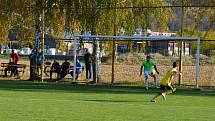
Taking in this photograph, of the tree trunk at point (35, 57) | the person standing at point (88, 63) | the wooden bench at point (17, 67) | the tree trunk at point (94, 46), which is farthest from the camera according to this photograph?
the wooden bench at point (17, 67)

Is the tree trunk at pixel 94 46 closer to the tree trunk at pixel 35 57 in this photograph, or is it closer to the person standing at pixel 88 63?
the person standing at pixel 88 63

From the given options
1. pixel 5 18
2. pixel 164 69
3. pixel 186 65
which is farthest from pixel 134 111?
pixel 164 69

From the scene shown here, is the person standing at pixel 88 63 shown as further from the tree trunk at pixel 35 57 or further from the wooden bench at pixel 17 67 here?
the wooden bench at pixel 17 67

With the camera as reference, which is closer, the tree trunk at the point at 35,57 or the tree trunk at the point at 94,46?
the tree trunk at the point at 94,46

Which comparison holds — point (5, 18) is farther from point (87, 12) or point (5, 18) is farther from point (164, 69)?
point (164, 69)

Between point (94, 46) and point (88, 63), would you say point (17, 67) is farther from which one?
point (94, 46)

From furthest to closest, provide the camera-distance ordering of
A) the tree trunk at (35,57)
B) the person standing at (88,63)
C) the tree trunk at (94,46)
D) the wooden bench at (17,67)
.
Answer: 1. the wooden bench at (17,67)
2. the person standing at (88,63)
3. the tree trunk at (35,57)
4. the tree trunk at (94,46)

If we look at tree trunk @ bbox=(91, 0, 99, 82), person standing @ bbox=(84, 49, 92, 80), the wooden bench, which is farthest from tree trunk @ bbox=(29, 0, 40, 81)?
tree trunk @ bbox=(91, 0, 99, 82)

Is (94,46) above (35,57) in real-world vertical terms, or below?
above

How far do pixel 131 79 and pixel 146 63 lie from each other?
6.39m

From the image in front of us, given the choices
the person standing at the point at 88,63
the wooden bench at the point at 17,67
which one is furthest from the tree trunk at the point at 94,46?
the wooden bench at the point at 17,67

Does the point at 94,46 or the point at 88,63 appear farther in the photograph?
the point at 88,63

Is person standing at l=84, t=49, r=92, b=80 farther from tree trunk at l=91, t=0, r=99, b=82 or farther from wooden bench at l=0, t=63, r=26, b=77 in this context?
wooden bench at l=0, t=63, r=26, b=77

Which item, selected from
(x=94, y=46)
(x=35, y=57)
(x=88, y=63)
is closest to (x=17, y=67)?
(x=35, y=57)
